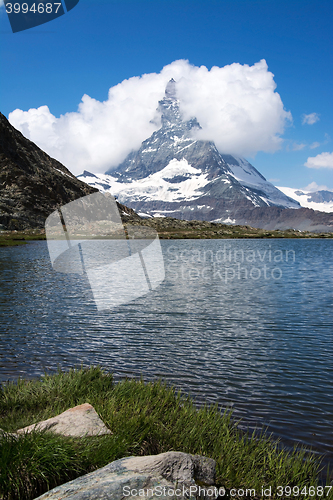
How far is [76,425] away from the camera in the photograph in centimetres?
738

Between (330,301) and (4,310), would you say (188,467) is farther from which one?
(330,301)

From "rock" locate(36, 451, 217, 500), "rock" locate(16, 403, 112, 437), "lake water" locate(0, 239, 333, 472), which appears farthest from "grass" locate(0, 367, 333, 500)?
"lake water" locate(0, 239, 333, 472)

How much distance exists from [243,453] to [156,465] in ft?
9.90

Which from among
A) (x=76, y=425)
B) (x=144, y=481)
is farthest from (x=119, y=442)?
(x=144, y=481)

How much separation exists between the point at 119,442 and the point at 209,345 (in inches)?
484

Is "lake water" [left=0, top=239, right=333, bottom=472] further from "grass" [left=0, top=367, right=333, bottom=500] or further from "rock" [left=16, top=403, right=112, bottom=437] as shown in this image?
"rock" [left=16, top=403, right=112, bottom=437]

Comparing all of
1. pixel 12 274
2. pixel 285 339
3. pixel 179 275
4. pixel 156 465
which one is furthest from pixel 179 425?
pixel 12 274

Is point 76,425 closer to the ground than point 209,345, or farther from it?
farther from it

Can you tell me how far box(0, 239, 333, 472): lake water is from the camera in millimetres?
12242

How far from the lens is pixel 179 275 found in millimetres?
49000

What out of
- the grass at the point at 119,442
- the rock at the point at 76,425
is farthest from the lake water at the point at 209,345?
the rock at the point at 76,425

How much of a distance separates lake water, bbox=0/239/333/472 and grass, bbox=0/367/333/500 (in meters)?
2.59

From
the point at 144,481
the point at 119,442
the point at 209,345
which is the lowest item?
the point at 209,345

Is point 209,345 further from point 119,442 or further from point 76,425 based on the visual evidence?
point 119,442
